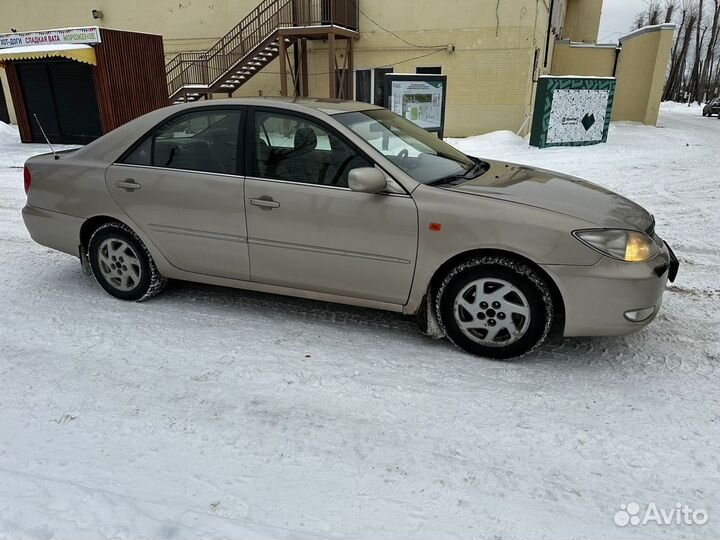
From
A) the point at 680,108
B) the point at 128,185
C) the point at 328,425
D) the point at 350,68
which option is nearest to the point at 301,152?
the point at 128,185

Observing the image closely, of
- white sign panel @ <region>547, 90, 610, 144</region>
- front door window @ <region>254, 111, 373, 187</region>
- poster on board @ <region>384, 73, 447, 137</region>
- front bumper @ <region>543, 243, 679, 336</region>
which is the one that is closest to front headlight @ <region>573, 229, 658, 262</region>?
front bumper @ <region>543, 243, 679, 336</region>

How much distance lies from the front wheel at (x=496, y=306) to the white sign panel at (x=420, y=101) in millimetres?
10345

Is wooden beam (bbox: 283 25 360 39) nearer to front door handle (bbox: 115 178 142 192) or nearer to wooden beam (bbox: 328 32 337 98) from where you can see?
wooden beam (bbox: 328 32 337 98)

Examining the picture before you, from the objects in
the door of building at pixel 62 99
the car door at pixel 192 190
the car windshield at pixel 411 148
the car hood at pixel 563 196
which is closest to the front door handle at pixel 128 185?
the car door at pixel 192 190

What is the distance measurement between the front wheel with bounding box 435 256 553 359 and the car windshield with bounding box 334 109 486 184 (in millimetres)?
707

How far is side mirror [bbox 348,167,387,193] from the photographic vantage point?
3379mm

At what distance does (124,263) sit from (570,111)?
13.4 meters

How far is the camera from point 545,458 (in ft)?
8.52

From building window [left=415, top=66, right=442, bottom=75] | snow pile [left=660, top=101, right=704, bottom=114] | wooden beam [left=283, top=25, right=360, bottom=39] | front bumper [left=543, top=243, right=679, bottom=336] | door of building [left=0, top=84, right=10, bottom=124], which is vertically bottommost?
snow pile [left=660, top=101, right=704, bottom=114]

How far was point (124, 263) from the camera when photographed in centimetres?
434

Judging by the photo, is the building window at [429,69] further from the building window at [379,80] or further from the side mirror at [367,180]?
the side mirror at [367,180]

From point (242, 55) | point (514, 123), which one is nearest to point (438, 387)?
point (514, 123)

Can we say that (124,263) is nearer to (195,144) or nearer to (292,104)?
(195,144)

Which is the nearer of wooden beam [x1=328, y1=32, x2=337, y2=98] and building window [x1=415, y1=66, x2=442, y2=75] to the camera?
wooden beam [x1=328, y1=32, x2=337, y2=98]
